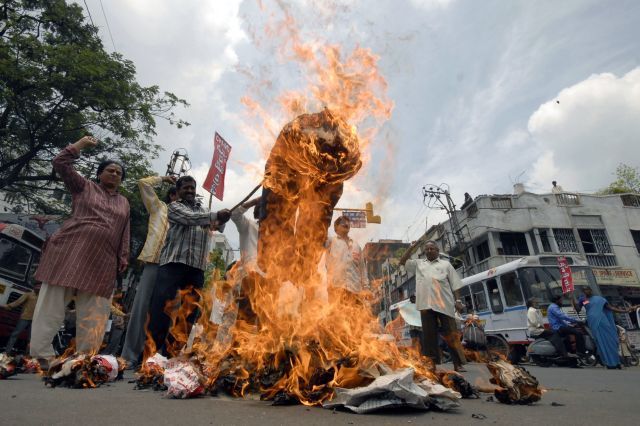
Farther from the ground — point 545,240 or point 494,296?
point 545,240

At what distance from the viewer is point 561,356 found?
8.42m

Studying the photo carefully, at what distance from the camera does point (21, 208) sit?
1590 cm

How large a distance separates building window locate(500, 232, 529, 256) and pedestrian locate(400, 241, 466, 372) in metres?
23.1

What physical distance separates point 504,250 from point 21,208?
2754 centimetres

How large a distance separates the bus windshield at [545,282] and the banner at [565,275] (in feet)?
0.45

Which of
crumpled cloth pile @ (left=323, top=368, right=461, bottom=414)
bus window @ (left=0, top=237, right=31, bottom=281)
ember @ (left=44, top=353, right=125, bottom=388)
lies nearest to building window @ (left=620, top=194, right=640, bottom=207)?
crumpled cloth pile @ (left=323, top=368, right=461, bottom=414)

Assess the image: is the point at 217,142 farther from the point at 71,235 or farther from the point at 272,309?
the point at 272,309

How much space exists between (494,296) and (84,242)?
1235 cm

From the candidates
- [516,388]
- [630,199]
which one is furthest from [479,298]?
[630,199]

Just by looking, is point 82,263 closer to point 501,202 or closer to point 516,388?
point 516,388

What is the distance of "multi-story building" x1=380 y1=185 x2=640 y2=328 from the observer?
2533 centimetres

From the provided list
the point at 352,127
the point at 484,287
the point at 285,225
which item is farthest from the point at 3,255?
the point at 484,287

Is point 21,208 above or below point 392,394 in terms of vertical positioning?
above

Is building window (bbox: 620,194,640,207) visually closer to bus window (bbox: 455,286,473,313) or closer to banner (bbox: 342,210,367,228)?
bus window (bbox: 455,286,473,313)
